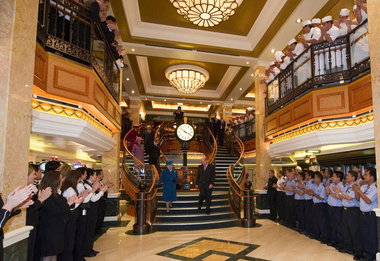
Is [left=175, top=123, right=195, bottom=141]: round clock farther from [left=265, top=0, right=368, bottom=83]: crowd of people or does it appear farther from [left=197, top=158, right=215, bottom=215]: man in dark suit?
[left=265, top=0, right=368, bottom=83]: crowd of people

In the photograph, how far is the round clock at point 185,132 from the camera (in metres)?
10.3

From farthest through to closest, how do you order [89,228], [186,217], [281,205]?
[281,205] < [186,217] < [89,228]

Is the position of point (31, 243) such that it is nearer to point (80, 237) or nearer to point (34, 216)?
point (34, 216)

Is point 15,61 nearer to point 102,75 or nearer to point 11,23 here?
point 11,23

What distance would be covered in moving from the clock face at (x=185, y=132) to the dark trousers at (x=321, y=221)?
515 cm

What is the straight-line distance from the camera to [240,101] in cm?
1625

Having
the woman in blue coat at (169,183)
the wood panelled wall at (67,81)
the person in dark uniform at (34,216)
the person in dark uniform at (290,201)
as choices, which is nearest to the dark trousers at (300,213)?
the person in dark uniform at (290,201)

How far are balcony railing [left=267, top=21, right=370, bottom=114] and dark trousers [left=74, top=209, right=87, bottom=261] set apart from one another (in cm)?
535

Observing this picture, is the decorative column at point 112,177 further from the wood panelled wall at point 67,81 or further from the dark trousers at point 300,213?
the dark trousers at point 300,213

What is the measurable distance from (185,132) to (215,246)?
5.24m

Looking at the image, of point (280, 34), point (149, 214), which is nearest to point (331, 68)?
point (280, 34)

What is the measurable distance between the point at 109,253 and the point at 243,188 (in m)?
4.35

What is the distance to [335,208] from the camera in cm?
552

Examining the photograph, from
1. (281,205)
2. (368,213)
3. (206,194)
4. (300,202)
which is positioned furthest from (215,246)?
(281,205)
